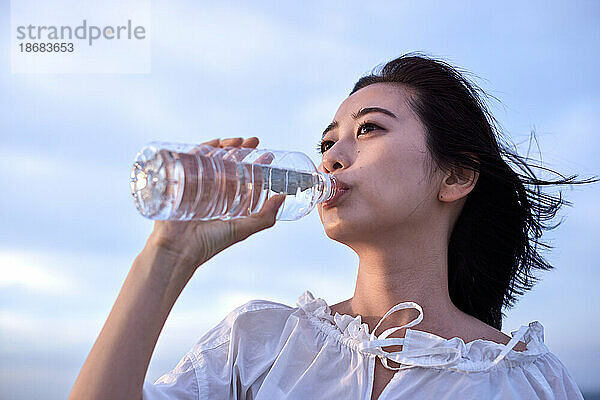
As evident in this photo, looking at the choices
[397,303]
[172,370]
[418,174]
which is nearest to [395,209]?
[418,174]

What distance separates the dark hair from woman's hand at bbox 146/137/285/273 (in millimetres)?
653

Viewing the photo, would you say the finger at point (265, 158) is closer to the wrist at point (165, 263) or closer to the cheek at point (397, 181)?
the cheek at point (397, 181)

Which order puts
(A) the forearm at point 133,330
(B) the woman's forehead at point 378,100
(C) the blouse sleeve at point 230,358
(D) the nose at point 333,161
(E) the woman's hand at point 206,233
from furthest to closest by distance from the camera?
(B) the woman's forehead at point 378,100
(D) the nose at point 333,161
(C) the blouse sleeve at point 230,358
(E) the woman's hand at point 206,233
(A) the forearm at point 133,330

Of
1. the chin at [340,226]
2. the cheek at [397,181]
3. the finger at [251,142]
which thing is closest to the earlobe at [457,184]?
the cheek at [397,181]

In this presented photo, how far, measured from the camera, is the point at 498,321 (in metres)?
2.72

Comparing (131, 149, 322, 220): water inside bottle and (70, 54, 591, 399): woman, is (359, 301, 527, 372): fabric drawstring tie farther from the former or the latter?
(131, 149, 322, 220): water inside bottle

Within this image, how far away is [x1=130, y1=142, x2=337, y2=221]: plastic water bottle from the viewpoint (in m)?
1.75

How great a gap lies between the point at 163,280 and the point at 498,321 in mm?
1467

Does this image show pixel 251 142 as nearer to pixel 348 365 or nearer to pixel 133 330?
pixel 133 330

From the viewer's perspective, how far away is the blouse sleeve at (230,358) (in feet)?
6.75

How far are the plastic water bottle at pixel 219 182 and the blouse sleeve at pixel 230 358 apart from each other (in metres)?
0.36

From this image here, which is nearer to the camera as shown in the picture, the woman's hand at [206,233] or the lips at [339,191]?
the woman's hand at [206,233]

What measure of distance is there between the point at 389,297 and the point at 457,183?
440 millimetres

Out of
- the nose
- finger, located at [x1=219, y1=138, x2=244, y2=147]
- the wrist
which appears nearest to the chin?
the nose
